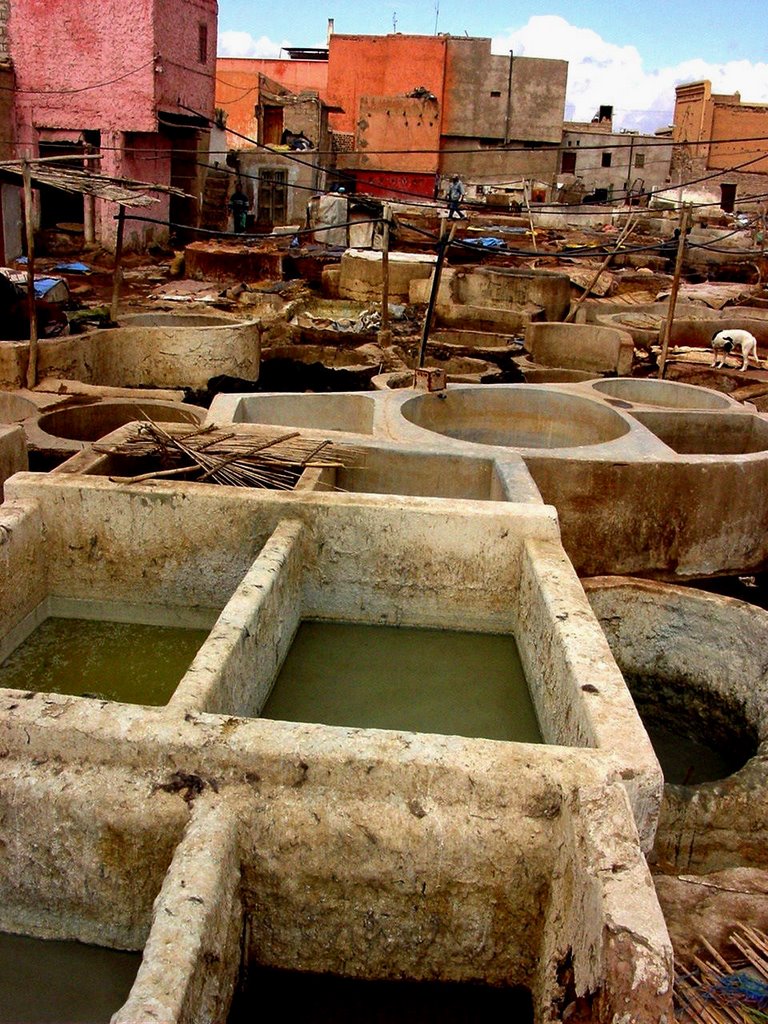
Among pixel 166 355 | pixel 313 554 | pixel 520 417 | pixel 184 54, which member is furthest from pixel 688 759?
pixel 184 54

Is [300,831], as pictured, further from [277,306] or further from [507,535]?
[277,306]

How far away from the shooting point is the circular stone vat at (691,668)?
686 cm

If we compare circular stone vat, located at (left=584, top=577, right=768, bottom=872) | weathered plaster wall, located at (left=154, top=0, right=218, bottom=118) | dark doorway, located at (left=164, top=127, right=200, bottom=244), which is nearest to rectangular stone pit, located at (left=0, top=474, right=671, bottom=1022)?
circular stone vat, located at (left=584, top=577, right=768, bottom=872)

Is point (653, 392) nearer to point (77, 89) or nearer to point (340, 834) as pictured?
point (340, 834)

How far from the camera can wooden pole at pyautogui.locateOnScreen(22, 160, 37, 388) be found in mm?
9617

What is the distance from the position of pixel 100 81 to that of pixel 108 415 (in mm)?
16080

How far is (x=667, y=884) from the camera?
13.8 feet

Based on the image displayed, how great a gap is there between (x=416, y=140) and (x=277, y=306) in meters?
22.3

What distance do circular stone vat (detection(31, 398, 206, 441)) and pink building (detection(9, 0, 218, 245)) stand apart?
13.6 meters

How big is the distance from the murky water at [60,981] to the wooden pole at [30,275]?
7.78 meters

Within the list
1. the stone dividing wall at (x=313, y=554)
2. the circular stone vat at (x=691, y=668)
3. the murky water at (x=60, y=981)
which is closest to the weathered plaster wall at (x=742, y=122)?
the circular stone vat at (x=691, y=668)

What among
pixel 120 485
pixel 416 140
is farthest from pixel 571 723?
pixel 416 140

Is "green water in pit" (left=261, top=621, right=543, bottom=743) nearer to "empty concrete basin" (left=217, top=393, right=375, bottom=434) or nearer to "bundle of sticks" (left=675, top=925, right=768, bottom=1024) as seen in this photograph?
"bundle of sticks" (left=675, top=925, right=768, bottom=1024)

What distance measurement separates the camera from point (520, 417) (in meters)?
10.6
